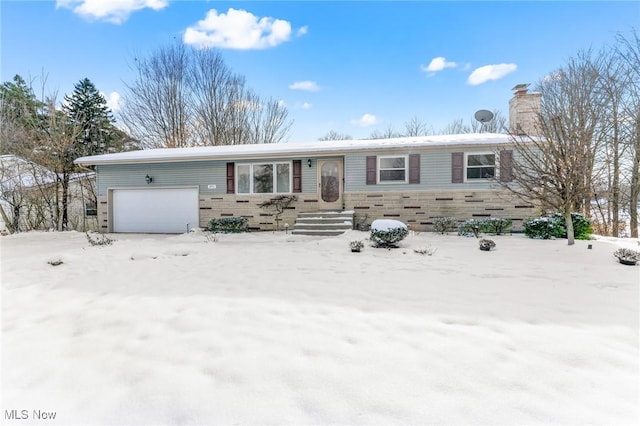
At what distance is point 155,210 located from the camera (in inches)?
476

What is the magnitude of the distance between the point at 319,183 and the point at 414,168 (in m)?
3.43

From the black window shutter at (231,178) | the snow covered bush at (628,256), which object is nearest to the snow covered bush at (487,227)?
the snow covered bush at (628,256)

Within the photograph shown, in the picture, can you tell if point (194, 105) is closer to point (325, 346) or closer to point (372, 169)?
point (372, 169)

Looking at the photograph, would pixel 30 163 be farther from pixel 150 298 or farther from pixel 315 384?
pixel 315 384

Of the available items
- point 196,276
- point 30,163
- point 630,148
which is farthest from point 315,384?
point 630,148

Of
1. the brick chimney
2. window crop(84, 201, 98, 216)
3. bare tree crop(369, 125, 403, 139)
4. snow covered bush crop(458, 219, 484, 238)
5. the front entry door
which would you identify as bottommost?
snow covered bush crop(458, 219, 484, 238)

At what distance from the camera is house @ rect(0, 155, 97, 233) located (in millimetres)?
11641

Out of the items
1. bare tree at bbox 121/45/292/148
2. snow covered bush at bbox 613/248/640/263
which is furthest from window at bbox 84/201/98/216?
snow covered bush at bbox 613/248/640/263

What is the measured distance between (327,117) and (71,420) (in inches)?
835

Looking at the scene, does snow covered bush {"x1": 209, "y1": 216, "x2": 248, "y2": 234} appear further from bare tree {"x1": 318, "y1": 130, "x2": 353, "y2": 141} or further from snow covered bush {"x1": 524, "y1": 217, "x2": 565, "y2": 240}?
bare tree {"x1": 318, "y1": 130, "x2": 353, "y2": 141}

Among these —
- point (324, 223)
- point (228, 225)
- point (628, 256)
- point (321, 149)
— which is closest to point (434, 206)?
point (324, 223)

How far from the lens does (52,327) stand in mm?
2826

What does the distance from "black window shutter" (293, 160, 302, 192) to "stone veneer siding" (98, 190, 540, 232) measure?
0.98 ft

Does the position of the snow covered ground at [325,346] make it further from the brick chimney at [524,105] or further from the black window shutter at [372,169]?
the brick chimney at [524,105]
